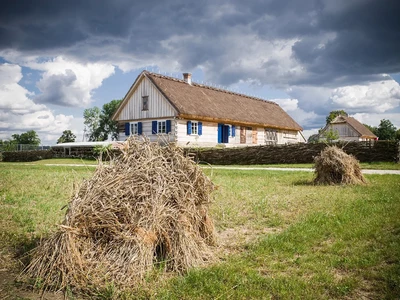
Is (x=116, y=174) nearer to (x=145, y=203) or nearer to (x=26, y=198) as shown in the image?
(x=145, y=203)

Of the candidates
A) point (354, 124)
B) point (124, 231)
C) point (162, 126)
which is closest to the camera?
point (124, 231)

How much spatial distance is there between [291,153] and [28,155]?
31.5 m

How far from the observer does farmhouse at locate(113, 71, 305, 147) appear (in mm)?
30328

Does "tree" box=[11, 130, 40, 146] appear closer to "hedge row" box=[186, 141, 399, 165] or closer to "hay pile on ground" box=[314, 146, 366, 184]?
"hedge row" box=[186, 141, 399, 165]

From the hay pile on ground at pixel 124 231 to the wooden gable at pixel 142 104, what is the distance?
25.2m

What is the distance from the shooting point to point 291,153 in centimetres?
2398

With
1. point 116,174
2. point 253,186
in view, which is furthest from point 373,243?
point 253,186

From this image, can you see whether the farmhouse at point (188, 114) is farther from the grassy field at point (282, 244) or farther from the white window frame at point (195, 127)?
the grassy field at point (282, 244)

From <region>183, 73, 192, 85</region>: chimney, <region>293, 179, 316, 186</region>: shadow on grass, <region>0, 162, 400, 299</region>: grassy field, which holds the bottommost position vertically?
<region>0, 162, 400, 299</region>: grassy field

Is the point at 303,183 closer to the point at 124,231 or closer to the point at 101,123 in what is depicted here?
the point at 124,231

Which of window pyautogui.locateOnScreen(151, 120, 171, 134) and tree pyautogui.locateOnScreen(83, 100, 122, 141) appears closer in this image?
window pyautogui.locateOnScreen(151, 120, 171, 134)

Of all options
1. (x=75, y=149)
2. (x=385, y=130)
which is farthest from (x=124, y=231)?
(x=385, y=130)

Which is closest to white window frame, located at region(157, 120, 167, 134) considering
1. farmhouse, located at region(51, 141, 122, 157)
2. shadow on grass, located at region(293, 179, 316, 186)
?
farmhouse, located at region(51, 141, 122, 157)

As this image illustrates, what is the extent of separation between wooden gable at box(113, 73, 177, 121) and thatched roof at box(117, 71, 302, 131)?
42 cm
